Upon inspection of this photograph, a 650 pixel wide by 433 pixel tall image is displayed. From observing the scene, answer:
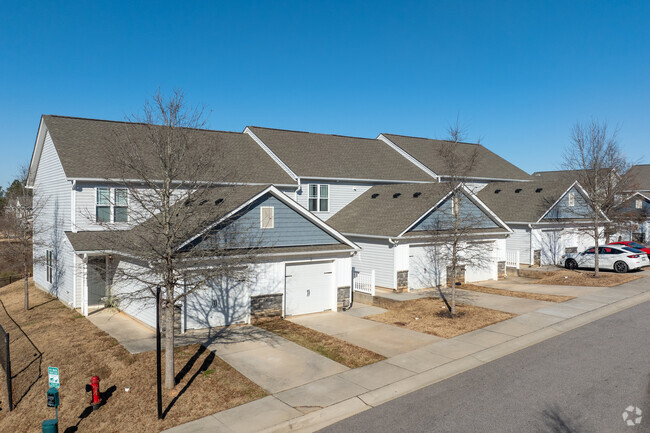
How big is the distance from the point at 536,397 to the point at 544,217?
22.8 metres

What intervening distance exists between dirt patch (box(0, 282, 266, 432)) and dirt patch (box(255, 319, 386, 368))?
2.79m

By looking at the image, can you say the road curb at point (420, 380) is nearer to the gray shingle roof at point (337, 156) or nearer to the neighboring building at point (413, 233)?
the neighboring building at point (413, 233)

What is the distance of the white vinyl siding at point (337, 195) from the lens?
26891 millimetres

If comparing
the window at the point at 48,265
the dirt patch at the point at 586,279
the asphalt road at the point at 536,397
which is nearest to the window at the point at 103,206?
the window at the point at 48,265

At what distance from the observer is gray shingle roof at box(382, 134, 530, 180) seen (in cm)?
3456

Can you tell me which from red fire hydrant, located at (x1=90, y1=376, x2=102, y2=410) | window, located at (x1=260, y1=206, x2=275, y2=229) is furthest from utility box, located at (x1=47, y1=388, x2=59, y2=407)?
window, located at (x1=260, y1=206, x2=275, y2=229)

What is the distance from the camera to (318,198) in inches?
1077

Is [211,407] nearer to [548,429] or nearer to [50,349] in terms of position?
[548,429]

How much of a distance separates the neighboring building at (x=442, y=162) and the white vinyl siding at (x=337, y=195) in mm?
7050

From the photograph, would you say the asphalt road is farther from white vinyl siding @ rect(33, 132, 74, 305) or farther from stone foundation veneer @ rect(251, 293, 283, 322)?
white vinyl siding @ rect(33, 132, 74, 305)

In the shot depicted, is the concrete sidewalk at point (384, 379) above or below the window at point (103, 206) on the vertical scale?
below

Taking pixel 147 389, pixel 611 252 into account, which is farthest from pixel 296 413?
pixel 611 252

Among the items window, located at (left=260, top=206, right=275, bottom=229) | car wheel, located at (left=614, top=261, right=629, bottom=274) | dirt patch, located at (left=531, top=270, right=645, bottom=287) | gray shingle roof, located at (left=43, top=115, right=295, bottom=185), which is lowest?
dirt patch, located at (left=531, top=270, right=645, bottom=287)

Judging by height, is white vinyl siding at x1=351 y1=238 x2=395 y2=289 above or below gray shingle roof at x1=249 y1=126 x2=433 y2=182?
below
